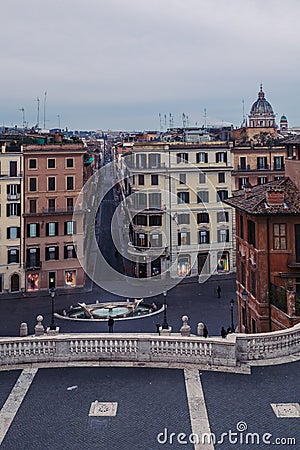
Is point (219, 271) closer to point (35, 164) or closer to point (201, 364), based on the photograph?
point (35, 164)

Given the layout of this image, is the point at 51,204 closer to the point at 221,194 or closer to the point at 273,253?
the point at 221,194

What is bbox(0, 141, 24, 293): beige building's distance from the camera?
48.0 metres

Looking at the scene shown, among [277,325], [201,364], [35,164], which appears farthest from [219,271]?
[201,364]

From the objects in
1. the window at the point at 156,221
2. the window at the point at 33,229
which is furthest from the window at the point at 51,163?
the window at the point at 156,221

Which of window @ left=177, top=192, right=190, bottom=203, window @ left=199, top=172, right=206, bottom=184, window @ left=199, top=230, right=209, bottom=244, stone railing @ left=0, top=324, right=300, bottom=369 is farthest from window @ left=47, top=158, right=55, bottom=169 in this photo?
stone railing @ left=0, top=324, right=300, bottom=369

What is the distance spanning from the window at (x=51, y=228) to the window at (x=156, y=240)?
9.67 meters

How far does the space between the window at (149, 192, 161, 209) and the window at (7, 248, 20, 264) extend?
13.8m

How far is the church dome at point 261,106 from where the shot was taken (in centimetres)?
15462

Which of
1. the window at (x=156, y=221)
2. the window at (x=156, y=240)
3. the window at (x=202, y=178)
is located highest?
the window at (x=202, y=178)

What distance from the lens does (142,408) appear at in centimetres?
1259

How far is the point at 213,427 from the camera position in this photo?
11625 millimetres

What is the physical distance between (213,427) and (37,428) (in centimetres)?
390

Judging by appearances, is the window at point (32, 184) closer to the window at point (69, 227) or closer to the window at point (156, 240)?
the window at point (69, 227)

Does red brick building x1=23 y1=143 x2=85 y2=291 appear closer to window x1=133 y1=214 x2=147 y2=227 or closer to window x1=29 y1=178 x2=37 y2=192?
Answer: window x1=29 y1=178 x2=37 y2=192
